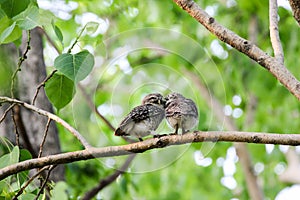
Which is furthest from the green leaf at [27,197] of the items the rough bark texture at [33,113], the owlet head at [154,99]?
the rough bark texture at [33,113]

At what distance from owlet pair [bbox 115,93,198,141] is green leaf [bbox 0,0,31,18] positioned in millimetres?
274

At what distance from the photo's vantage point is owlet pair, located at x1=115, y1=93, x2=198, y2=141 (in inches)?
46.3

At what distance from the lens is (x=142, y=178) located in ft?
15.0

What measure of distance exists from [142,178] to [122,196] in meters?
1.77

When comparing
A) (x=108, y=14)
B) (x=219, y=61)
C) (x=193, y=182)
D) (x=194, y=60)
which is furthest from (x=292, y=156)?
(x=194, y=60)

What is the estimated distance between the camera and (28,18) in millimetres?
1229

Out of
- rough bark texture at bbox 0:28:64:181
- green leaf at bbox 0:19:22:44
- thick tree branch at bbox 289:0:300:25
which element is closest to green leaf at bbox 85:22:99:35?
green leaf at bbox 0:19:22:44

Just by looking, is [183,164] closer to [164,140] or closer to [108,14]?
[108,14]

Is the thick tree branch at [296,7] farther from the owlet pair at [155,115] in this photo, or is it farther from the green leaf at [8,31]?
the green leaf at [8,31]

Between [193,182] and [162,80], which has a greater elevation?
[193,182]

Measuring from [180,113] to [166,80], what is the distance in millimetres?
77

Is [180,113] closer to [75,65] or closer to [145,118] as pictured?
[145,118]

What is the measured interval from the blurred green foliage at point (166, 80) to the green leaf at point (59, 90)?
3 cm

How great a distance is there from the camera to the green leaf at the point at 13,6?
121 centimetres
